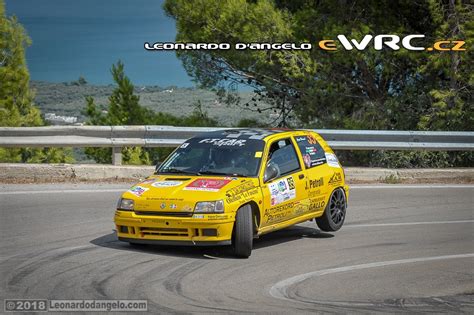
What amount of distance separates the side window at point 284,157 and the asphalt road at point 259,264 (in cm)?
95

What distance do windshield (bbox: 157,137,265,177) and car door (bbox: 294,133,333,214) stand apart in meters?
0.81

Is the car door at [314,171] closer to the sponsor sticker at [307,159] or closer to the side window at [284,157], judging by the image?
the sponsor sticker at [307,159]

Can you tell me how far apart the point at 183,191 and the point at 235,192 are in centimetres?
60

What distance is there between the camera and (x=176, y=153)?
11797mm

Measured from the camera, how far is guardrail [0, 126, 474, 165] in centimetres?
1686

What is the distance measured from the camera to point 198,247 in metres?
11.0

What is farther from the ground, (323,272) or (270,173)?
(270,173)

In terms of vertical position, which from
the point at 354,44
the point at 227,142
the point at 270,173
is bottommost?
the point at 270,173

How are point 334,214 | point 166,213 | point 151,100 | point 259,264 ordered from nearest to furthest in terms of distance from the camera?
point 259,264 → point 166,213 → point 334,214 → point 151,100

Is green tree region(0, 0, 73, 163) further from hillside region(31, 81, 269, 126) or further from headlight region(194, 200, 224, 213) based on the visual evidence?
headlight region(194, 200, 224, 213)

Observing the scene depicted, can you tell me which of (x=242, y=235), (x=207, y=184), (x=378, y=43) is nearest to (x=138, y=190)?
(x=207, y=184)

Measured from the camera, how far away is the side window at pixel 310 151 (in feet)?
39.6

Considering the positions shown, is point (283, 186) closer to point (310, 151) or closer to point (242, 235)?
point (310, 151)

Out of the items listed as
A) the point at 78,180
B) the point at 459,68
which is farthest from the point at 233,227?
the point at 459,68
